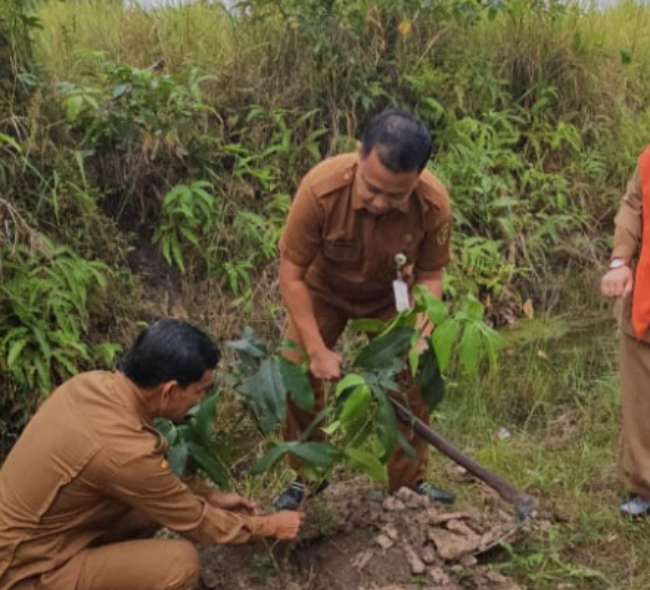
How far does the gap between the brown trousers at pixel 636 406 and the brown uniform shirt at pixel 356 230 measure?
2.37 ft

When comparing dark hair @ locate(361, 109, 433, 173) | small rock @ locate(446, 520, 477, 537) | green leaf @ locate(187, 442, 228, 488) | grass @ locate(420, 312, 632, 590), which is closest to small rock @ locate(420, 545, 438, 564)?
small rock @ locate(446, 520, 477, 537)

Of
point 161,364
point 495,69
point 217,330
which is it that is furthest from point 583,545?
point 495,69

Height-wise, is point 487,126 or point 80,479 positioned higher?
point 487,126

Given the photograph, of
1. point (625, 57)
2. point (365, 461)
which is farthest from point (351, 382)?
point (625, 57)

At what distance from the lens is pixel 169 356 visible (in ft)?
7.33

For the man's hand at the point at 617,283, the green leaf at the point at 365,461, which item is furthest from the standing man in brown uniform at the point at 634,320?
the green leaf at the point at 365,461

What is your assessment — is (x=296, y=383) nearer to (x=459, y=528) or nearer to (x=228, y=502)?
(x=228, y=502)

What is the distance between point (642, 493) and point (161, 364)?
185 cm

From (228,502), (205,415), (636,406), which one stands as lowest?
(636,406)

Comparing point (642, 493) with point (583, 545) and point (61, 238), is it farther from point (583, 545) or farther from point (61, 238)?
point (61, 238)

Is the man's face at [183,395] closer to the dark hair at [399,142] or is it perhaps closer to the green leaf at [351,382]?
the green leaf at [351,382]

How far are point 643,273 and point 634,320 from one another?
0.16 m

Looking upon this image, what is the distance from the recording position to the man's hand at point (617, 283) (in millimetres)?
2758

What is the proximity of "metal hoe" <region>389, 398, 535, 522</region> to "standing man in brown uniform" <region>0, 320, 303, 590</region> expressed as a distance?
0.63 meters
